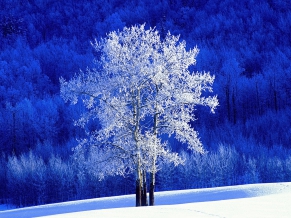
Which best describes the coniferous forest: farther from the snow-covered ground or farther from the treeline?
the snow-covered ground

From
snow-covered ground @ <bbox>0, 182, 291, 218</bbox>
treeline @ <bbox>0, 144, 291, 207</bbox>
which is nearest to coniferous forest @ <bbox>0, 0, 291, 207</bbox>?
treeline @ <bbox>0, 144, 291, 207</bbox>

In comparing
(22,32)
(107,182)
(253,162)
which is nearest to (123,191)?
(107,182)

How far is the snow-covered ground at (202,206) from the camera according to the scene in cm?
1659

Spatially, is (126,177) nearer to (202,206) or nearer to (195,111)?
(195,111)

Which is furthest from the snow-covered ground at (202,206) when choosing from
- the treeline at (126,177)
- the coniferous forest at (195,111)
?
the treeline at (126,177)

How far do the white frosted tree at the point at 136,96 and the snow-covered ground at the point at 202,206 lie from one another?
A: 254 centimetres

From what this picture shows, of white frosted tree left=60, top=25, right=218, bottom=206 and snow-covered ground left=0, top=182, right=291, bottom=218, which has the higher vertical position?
white frosted tree left=60, top=25, right=218, bottom=206

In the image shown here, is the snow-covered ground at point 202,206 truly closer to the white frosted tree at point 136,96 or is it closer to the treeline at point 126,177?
the white frosted tree at point 136,96

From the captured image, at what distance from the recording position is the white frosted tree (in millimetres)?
22219

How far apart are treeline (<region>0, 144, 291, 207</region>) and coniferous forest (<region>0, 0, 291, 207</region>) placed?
122 mm

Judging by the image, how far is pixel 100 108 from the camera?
74.1ft

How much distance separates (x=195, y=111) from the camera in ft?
267

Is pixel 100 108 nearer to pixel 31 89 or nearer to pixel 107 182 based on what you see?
pixel 107 182

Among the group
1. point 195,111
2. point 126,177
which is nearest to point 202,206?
point 126,177
